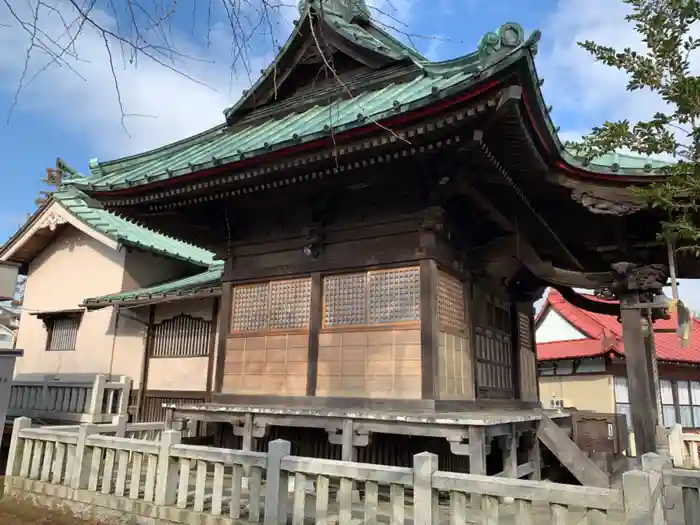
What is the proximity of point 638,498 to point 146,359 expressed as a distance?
12447 mm

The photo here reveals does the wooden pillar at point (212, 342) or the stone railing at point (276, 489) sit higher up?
the wooden pillar at point (212, 342)

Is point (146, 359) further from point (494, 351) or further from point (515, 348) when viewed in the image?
point (515, 348)

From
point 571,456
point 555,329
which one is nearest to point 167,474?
point 571,456

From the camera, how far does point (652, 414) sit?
7.80 metres

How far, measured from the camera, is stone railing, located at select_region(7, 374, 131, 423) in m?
12.4

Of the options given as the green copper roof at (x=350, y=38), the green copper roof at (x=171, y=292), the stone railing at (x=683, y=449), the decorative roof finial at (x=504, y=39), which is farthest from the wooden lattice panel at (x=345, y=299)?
the stone railing at (x=683, y=449)

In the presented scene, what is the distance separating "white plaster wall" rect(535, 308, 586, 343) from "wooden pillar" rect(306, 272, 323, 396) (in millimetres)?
15674

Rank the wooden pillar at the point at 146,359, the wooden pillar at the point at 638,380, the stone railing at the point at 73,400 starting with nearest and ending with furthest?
the wooden pillar at the point at 638,380, the stone railing at the point at 73,400, the wooden pillar at the point at 146,359

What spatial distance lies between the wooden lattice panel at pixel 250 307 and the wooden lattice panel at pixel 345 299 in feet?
4.19

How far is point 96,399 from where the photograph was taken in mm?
12328

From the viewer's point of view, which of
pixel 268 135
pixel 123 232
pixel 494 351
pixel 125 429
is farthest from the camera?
pixel 123 232

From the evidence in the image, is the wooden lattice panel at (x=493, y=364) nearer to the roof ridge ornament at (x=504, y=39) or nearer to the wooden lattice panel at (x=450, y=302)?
the wooden lattice panel at (x=450, y=302)

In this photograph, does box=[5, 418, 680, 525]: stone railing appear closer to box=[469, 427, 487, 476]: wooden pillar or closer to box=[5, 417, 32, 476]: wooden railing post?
box=[5, 417, 32, 476]: wooden railing post

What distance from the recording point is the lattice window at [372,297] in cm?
806
